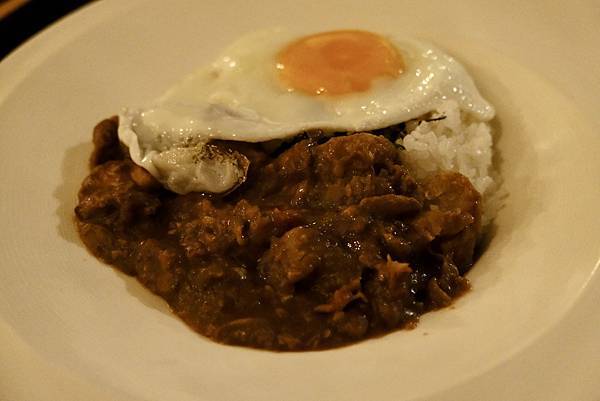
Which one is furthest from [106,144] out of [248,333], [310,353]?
[310,353]

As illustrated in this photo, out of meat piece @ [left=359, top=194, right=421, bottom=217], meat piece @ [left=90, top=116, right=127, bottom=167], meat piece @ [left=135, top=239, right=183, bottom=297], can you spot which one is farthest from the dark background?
meat piece @ [left=359, top=194, right=421, bottom=217]

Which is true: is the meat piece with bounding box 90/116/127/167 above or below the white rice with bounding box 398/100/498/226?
above

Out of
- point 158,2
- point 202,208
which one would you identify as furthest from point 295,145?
point 158,2

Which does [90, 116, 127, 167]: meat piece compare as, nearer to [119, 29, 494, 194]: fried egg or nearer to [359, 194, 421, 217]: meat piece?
[119, 29, 494, 194]: fried egg

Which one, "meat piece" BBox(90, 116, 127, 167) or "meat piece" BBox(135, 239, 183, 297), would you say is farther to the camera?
"meat piece" BBox(90, 116, 127, 167)

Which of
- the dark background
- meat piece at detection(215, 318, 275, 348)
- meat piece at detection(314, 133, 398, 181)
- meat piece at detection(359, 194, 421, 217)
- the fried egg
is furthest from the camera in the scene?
the dark background

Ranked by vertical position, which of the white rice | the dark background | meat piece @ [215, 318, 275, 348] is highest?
the dark background

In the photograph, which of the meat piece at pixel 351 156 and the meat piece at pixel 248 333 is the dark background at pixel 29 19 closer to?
the meat piece at pixel 351 156

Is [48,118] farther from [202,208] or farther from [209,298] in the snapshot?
[209,298]
